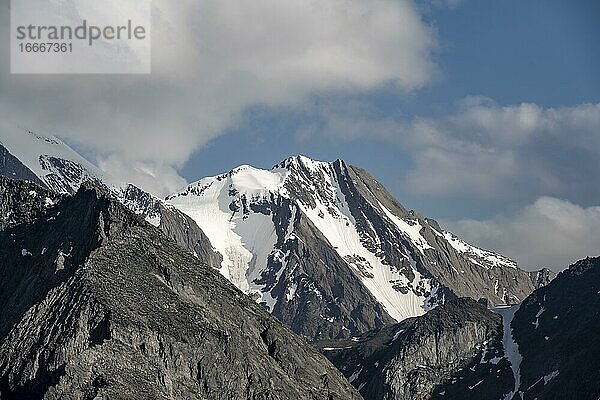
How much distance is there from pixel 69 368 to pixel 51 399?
870 centimetres

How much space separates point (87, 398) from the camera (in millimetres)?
191125

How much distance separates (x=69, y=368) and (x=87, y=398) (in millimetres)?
9704

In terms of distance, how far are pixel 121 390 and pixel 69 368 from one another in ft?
37.7

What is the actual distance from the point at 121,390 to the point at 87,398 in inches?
290

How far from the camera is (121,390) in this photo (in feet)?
643

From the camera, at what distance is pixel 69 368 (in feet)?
650

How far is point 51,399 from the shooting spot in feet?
627

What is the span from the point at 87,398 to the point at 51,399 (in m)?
6.77

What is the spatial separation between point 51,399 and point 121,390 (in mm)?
13300
